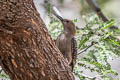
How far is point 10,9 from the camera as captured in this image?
2129 mm

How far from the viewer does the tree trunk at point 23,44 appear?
6.91ft

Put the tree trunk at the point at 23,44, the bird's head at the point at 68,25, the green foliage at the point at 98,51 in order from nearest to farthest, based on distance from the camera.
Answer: the tree trunk at the point at 23,44 < the green foliage at the point at 98,51 < the bird's head at the point at 68,25

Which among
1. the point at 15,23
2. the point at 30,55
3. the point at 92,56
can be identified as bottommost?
the point at 92,56

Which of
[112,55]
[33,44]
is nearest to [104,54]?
[112,55]

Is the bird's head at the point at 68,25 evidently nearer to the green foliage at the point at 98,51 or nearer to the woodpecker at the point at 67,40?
the woodpecker at the point at 67,40

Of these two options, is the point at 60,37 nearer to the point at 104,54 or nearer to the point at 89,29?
the point at 89,29

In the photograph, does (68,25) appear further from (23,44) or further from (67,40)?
(23,44)

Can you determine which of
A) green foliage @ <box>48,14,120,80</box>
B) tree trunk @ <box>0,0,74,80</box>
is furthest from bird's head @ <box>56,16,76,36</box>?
tree trunk @ <box>0,0,74,80</box>

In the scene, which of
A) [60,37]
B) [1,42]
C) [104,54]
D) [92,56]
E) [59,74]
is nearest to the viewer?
[1,42]

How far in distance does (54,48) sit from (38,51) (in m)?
0.17

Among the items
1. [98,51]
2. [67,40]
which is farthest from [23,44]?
[67,40]

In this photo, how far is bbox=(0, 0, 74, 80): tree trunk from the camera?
211 cm

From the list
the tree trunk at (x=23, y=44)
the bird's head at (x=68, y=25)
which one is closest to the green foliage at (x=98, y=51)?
the bird's head at (x=68, y=25)

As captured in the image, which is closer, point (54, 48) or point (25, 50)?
point (25, 50)
